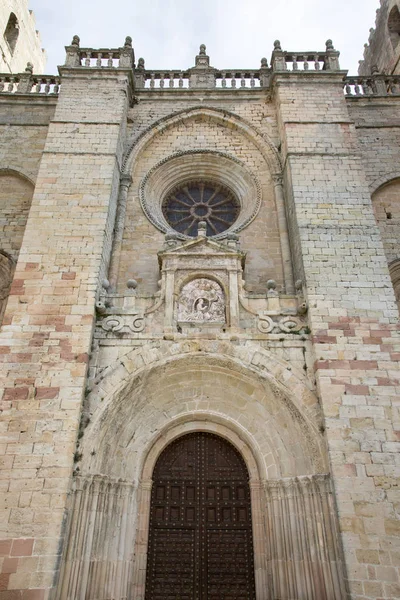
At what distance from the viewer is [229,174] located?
30.3ft

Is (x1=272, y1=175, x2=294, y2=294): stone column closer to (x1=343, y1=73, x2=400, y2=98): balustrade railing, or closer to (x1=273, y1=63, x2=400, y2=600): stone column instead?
(x1=273, y1=63, x2=400, y2=600): stone column

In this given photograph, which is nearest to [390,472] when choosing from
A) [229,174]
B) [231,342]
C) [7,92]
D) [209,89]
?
[231,342]

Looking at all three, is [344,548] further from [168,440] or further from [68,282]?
[68,282]

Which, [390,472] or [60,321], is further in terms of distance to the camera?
[60,321]

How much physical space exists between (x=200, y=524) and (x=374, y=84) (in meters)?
10.3

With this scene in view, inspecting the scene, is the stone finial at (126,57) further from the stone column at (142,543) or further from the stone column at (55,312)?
the stone column at (142,543)

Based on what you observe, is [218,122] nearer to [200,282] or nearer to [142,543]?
[200,282]

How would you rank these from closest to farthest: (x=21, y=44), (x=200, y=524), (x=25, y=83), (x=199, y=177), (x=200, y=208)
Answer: (x=200, y=524), (x=200, y=208), (x=199, y=177), (x=25, y=83), (x=21, y=44)

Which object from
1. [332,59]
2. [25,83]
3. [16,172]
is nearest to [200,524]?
[16,172]

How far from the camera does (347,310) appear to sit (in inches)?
257

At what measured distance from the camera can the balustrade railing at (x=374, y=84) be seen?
1080cm

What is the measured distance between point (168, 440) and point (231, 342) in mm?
1672

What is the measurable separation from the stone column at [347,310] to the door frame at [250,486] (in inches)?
47.7

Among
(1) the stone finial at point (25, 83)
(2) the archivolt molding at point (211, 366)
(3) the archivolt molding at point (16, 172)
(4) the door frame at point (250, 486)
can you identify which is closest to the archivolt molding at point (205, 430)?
(4) the door frame at point (250, 486)
